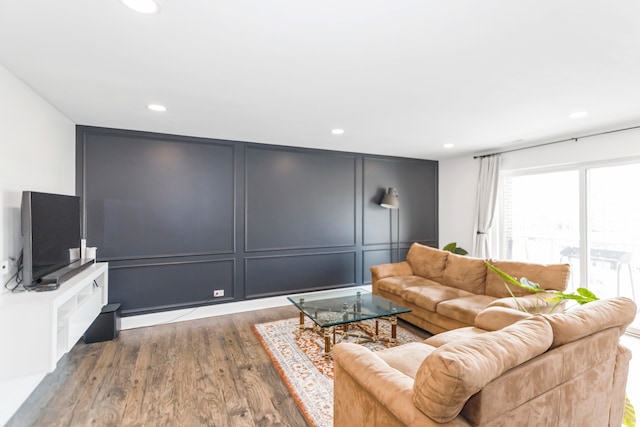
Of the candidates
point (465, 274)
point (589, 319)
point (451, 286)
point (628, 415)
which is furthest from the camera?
point (451, 286)

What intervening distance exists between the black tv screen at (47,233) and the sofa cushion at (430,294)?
135 inches

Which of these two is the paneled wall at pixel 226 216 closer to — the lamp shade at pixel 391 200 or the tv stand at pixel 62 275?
the lamp shade at pixel 391 200

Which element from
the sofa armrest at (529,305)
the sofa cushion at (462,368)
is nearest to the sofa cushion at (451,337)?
the sofa armrest at (529,305)

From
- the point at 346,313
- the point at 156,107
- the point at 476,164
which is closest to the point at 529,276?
the point at 346,313

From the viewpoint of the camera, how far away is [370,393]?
1420 millimetres

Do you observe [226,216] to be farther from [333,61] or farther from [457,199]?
[457,199]

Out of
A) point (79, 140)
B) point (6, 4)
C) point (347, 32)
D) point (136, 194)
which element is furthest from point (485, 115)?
point (79, 140)

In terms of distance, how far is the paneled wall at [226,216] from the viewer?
364cm

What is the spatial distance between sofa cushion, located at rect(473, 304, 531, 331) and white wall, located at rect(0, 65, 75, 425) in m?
3.26

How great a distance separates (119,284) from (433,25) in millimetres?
4116

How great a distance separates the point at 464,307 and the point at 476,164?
10.2ft

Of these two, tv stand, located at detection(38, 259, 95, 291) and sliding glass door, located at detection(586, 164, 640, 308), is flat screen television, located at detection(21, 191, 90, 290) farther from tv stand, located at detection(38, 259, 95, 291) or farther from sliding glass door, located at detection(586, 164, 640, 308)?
sliding glass door, located at detection(586, 164, 640, 308)

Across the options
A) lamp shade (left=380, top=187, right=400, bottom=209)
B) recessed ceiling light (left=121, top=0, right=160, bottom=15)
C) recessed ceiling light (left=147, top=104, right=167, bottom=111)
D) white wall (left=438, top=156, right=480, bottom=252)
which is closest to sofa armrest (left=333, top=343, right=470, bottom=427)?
Result: recessed ceiling light (left=121, top=0, right=160, bottom=15)

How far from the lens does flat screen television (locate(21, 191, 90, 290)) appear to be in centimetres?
216
